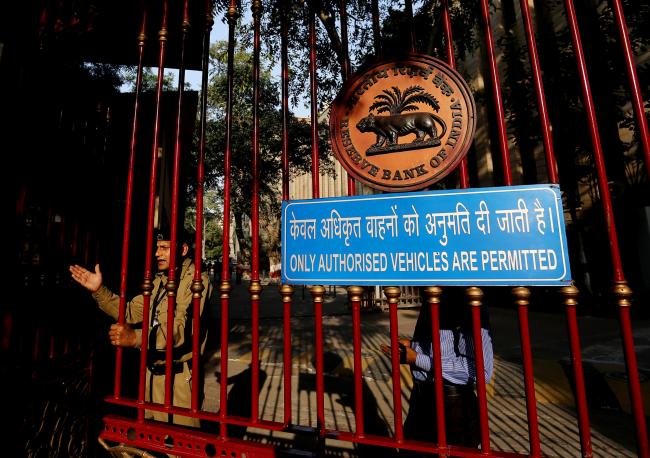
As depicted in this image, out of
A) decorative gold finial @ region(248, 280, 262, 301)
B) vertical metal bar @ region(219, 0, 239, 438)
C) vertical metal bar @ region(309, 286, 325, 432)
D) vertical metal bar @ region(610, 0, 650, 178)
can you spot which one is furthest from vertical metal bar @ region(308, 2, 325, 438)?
vertical metal bar @ region(610, 0, 650, 178)

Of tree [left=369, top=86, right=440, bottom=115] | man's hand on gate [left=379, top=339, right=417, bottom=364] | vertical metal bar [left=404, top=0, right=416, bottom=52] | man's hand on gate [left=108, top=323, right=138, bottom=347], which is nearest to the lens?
tree [left=369, top=86, right=440, bottom=115]

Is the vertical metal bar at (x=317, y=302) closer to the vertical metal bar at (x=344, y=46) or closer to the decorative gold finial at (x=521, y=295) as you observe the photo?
the vertical metal bar at (x=344, y=46)

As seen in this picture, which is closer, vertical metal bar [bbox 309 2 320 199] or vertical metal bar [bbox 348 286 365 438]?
vertical metal bar [bbox 348 286 365 438]

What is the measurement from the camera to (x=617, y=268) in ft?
4.80

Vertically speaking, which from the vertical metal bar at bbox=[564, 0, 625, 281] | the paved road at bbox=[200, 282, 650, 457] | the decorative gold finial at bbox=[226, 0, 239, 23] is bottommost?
the paved road at bbox=[200, 282, 650, 457]

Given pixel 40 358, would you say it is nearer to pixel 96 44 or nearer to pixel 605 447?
pixel 96 44

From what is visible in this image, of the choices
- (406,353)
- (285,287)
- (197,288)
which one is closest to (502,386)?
(406,353)

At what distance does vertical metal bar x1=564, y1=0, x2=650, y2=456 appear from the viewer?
1.36 m

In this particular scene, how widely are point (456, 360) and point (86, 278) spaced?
2553 millimetres

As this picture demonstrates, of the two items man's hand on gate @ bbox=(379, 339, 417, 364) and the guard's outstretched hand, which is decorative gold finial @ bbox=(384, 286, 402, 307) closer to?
man's hand on gate @ bbox=(379, 339, 417, 364)

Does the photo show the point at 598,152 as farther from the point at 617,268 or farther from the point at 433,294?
the point at 433,294

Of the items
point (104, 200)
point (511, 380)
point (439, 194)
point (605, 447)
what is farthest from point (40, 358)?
point (511, 380)

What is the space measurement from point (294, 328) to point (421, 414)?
7840mm

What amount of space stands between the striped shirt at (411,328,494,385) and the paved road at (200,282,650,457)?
55.6 inches
